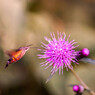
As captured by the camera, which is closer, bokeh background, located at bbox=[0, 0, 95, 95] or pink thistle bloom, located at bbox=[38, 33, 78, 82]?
pink thistle bloom, located at bbox=[38, 33, 78, 82]

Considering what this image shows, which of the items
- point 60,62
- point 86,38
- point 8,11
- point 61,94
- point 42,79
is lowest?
point 61,94

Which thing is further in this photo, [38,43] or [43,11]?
[43,11]

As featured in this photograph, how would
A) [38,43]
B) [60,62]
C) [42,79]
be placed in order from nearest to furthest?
[60,62] < [42,79] < [38,43]

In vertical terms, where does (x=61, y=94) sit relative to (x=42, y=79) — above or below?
below

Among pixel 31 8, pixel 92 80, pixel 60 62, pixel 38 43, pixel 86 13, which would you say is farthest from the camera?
pixel 86 13

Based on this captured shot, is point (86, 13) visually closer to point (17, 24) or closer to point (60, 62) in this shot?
point (17, 24)

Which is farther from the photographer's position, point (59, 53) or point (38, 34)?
point (38, 34)

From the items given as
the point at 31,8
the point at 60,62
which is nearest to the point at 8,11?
the point at 31,8

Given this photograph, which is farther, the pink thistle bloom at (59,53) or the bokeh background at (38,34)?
the bokeh background at (38,34)
